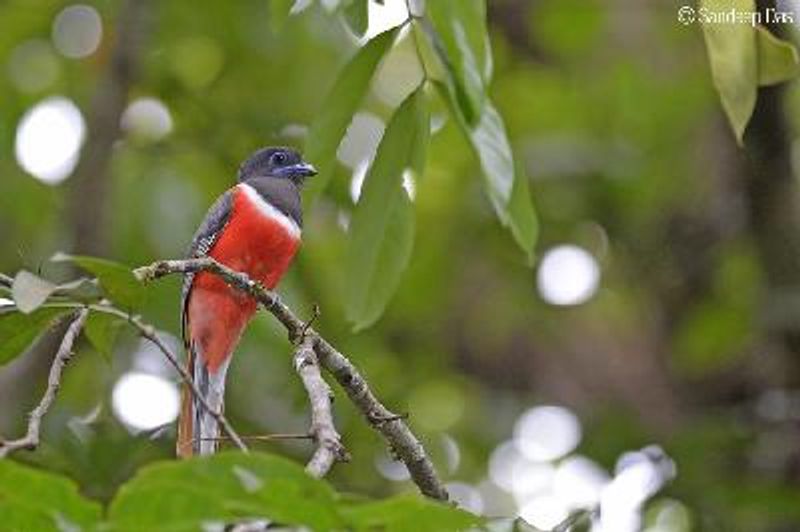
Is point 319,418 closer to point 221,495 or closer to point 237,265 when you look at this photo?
point 221,495

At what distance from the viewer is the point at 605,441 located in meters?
5.27

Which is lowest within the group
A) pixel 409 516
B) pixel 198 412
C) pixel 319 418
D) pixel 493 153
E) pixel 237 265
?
pixel 409 516

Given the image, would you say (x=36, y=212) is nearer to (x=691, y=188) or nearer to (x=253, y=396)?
(x=253, y=396)

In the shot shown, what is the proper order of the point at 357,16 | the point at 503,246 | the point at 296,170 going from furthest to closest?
the point at 503,246 < the point at 296,170 < the point at 357,16

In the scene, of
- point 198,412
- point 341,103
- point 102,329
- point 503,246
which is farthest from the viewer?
point 503,246

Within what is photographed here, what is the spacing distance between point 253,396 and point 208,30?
141cm

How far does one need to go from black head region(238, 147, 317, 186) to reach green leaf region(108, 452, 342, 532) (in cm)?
244

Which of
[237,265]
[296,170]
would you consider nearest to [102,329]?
[237,265]

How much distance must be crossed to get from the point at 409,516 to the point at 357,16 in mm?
1324

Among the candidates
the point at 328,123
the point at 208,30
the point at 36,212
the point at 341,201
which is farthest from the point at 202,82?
the point at 328,123

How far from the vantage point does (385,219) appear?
9.00 ft

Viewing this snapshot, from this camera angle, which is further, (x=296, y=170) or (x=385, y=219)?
(x=296, y=170)

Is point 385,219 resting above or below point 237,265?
below

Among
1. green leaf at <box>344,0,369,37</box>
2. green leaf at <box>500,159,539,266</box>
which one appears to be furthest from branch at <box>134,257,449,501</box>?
green leaf at <box>344,0,369,37</box>
